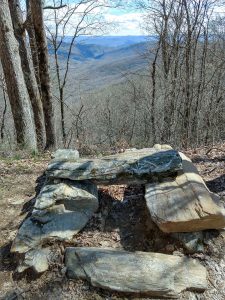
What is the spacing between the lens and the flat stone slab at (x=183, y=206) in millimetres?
3186

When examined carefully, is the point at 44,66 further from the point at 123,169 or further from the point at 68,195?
the point at 68,195

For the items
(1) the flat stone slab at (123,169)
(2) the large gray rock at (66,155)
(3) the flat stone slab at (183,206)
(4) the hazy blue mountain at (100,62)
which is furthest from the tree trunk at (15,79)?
(4) the hazy blue mountain at (100,62)

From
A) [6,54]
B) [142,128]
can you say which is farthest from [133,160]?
[142,128]

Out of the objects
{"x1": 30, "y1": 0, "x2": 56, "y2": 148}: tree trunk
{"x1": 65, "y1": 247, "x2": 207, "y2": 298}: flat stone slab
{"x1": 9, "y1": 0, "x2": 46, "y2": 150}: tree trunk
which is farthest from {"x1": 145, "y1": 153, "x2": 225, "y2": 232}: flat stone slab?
{"x1": 9, "y1": 0, "x2": 46, "y2": 150}: tree trunk

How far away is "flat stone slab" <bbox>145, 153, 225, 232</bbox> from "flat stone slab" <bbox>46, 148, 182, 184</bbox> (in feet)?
0.41

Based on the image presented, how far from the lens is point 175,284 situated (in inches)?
116

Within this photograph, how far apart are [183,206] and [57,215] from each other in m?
1.16

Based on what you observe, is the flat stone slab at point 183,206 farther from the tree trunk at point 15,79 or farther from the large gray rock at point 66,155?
the tree trunk at point 15,79

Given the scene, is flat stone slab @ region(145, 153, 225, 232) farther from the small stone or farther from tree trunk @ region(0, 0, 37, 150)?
tree trunk @ region(0, 0, 37, 150)

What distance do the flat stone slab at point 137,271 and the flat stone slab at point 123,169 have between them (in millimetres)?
867

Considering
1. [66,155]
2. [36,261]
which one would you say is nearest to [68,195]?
[36,261]

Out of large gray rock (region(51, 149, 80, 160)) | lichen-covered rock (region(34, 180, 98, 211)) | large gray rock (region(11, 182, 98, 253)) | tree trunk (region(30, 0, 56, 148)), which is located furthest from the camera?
tree trunk (region(30, 0, 56, 148))

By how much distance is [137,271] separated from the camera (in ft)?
9.78

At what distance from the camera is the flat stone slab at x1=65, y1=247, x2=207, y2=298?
2.91 metres
